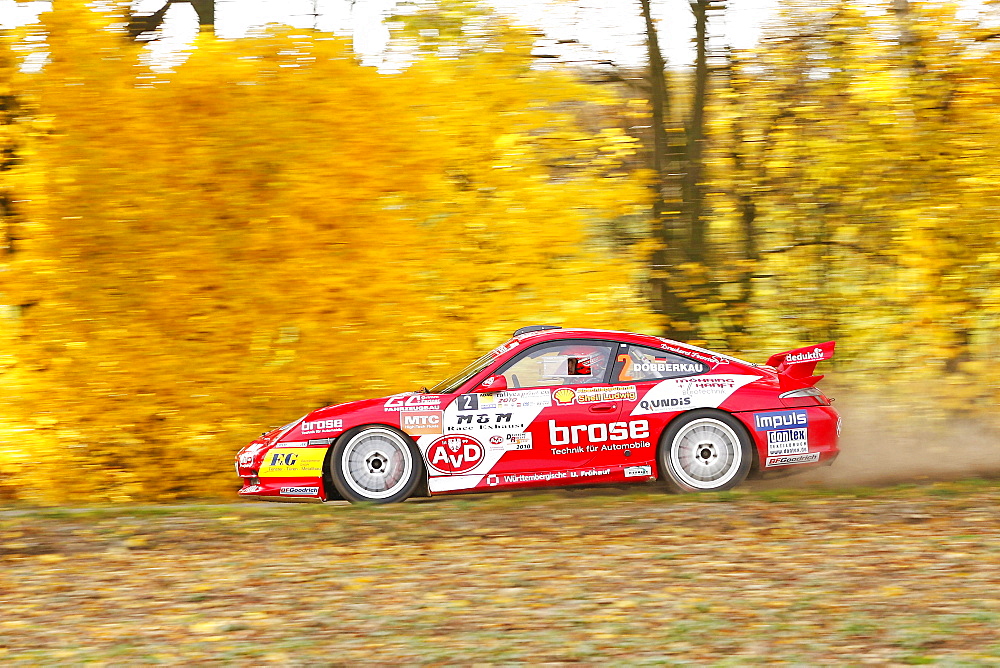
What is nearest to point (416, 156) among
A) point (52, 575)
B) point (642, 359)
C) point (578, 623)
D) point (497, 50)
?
point (497, 50)

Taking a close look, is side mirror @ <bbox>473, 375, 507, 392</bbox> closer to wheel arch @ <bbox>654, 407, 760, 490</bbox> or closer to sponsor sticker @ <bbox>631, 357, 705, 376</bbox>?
sponsor sticker @ <bbox>631, 357, 705, 376</bbox>

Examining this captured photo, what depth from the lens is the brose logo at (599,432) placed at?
339 inches

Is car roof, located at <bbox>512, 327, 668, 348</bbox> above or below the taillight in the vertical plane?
above

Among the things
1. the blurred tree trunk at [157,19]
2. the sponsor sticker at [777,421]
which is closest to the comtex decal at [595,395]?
the sponsor sticker at [777,421]

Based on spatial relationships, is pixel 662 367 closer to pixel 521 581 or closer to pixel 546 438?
pixel 546 438

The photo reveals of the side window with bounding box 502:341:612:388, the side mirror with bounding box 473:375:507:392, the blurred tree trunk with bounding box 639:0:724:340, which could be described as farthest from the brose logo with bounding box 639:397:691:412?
the blurred tree trunk with bounding box 639:0:724:340

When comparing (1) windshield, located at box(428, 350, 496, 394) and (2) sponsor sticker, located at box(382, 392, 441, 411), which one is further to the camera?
(1) windshield, located at box(428, 350, 496, 394)

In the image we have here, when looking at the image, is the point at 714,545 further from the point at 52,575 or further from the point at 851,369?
the point at 851,369

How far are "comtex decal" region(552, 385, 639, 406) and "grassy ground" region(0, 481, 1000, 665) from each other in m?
0.81

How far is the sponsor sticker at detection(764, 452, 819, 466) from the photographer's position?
8.63 metres

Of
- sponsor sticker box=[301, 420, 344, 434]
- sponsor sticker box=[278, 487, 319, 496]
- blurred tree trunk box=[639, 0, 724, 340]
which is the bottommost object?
sponsor sticker box=[278, 487, 319, 496]

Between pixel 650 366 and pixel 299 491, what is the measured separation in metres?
3.12

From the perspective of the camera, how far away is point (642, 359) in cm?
885

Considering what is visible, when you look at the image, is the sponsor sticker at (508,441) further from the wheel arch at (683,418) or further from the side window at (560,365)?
the wheel arch at (683,418)
